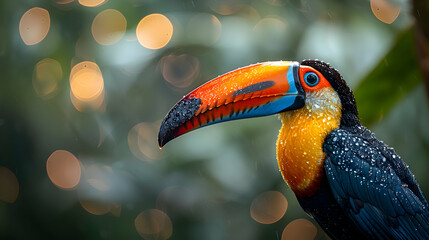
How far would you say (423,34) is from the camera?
1596mm

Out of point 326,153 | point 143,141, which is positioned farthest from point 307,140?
point 143,141

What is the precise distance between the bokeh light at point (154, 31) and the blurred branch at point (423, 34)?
438 centimetres

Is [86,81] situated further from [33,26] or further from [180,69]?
Result: [180,69]

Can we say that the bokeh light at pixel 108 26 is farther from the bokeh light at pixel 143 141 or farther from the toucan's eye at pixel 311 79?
the toucan's eye at pixel 311 79

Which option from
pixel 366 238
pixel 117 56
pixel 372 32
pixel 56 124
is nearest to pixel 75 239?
pixel 56 124

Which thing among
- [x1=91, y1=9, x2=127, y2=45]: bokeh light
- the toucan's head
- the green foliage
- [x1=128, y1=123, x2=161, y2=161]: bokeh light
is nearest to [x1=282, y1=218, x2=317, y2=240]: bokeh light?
[x1=128, y1=123, x2=161, y2=161]: bokeh light

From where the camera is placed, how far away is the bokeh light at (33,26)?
20.2 ft

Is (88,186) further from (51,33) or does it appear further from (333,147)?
(333,147)

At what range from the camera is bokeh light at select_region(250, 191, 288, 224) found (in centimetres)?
598

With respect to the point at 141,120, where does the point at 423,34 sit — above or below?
above

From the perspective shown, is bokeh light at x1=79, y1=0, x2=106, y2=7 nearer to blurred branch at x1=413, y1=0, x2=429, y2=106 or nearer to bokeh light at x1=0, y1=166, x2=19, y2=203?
bokeh light at x1=0, y1=166, x2=19, y2=203

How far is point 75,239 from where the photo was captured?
6.37 meters

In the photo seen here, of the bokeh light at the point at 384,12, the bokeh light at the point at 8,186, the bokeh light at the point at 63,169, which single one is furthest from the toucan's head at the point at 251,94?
the bokeh light at the point at 8,186

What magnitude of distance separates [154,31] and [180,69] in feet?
1.83
